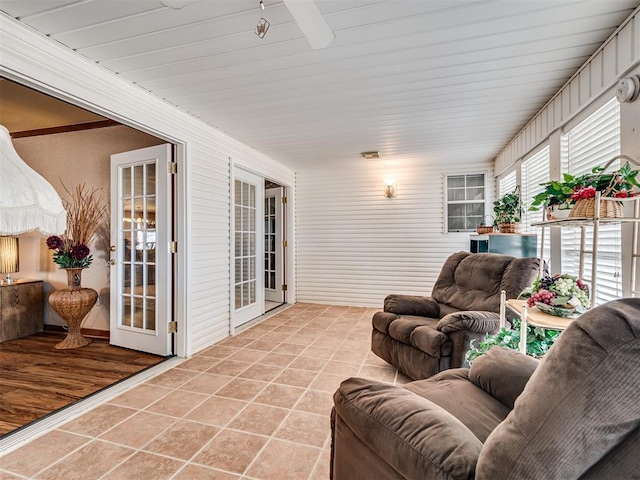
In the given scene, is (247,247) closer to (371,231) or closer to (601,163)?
(371,231)

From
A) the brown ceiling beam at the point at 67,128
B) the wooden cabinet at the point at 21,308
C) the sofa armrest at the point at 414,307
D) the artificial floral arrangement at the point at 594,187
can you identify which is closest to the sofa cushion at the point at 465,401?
the artificial floral arrangement at the point at 594,187

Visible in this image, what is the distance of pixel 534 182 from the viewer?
11.2ft

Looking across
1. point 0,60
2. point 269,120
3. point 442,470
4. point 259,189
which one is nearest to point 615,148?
point 442,470

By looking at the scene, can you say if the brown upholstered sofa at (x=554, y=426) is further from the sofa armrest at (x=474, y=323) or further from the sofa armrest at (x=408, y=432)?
the sofa armrest at (x=474, y=323)

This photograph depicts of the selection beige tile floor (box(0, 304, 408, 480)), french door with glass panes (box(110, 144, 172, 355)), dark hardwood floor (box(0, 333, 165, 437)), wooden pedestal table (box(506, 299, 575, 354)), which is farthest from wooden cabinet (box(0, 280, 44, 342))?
wooden pedestal table (box(506, 299, 575, 354))

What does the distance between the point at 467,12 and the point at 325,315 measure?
406 cm

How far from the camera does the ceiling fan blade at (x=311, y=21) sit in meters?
1.40

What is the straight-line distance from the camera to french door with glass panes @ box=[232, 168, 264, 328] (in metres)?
4.26

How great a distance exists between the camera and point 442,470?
0.88 meters

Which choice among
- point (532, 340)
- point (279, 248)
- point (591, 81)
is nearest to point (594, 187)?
point (532, 340)

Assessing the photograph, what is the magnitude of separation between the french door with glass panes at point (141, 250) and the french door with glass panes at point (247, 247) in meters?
A: 0.93

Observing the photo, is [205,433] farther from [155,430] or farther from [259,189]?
[259,189]

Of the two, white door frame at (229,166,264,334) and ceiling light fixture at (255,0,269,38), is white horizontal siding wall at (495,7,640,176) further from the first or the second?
white door frame at (229,166,264,334)

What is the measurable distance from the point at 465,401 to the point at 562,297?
2.72 ft
